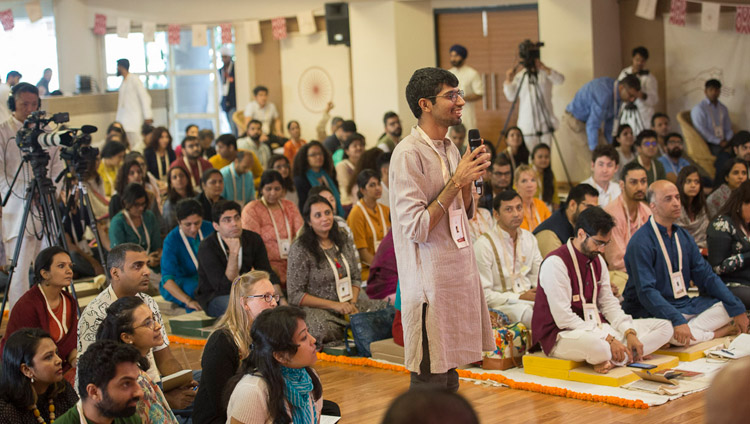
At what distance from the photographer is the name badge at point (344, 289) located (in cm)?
581

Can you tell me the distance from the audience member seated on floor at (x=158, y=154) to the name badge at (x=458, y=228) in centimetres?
703

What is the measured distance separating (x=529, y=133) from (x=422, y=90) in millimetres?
7085

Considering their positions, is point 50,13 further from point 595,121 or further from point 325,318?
point 325,318

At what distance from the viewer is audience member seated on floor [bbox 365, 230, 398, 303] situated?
240 inches

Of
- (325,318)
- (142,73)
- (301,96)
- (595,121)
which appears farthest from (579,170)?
(142,73)

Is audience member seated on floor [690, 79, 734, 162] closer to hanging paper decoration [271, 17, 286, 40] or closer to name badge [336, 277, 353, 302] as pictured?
name badge [336, 277, 353, 302]

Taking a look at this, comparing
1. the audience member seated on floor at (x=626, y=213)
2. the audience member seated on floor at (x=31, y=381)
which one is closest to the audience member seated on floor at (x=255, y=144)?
the audience member seated on floor at (x=626, y=213)

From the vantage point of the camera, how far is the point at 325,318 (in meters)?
5.72

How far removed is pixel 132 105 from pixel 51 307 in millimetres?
8099

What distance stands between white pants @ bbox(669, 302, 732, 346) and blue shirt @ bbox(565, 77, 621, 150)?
4.63 metres

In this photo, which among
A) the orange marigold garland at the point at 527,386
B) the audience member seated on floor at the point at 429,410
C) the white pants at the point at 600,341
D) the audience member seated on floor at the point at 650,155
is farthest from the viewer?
the audience member seated on floor at the point at 650,155

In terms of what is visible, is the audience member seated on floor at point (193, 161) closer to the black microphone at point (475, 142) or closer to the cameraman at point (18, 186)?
the cameraman at point (18, 186)

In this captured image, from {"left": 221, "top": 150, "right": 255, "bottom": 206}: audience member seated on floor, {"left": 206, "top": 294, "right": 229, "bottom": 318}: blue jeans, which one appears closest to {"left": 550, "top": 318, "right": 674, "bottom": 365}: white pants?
{"left": 206, "top": 294, "right": 229, "bottom": 318}: blue jeans

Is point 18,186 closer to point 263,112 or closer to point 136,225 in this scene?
point 136,225
